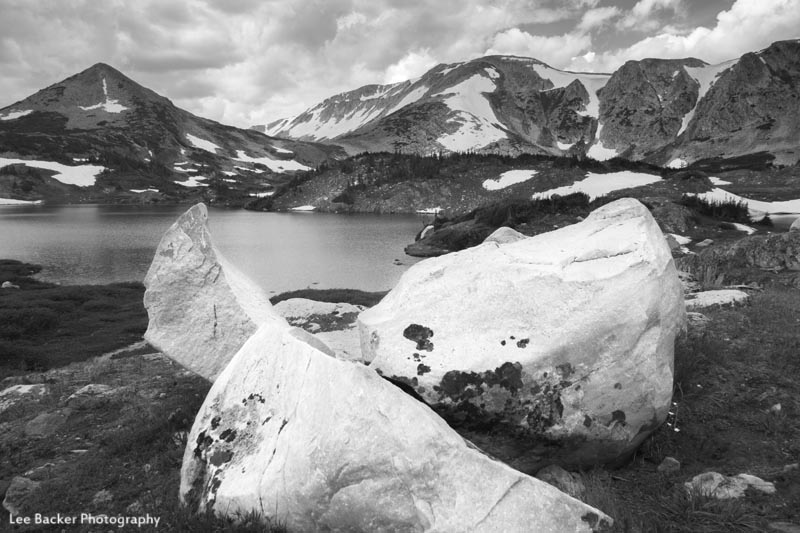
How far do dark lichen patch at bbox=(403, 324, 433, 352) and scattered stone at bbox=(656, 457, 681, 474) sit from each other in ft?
12.3

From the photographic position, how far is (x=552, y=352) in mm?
7195

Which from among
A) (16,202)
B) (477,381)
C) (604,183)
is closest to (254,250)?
(477,381)

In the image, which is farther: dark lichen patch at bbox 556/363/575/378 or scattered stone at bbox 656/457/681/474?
dark lichen patch at bbox 556/363/575/378

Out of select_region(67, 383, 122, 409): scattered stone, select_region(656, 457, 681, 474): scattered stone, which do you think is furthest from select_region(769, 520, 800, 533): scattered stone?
select_region(67, 383, 122, 409): scattered stone

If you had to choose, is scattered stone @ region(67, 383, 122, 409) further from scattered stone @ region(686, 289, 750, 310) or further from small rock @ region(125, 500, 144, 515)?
scattered stone @ region(686, 289, 750, 310)

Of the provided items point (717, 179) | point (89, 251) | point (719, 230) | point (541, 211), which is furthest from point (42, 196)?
point (717, 179)

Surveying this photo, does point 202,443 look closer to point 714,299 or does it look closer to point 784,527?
point 784,527

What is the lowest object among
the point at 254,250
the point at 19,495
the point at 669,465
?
the point at 254,250

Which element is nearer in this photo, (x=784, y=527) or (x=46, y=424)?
(x=784, y=527)

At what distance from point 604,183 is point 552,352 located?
129355 mm

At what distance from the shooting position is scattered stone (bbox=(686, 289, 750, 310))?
49.2 ft

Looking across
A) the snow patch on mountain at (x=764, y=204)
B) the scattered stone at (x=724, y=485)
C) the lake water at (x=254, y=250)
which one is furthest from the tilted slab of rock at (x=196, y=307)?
the snow patch on mountain at (x=764, y=204)

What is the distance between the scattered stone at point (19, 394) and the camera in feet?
41.7

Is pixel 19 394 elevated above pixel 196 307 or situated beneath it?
situated beneath
